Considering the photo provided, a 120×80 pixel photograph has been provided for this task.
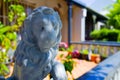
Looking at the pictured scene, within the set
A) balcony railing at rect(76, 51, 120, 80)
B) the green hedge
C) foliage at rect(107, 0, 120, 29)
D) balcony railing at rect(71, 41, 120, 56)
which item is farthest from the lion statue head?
foliage at rect(107, 0, 120, 29)

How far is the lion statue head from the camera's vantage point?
5.68ft

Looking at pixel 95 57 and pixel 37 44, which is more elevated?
pixel 37 44

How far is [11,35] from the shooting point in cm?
320

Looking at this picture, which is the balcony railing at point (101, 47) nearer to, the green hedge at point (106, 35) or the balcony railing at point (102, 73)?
the balcony railing at point (102, 73)

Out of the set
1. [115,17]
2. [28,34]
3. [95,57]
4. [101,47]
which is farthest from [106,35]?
[28,34]

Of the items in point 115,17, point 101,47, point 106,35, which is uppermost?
point 115,17

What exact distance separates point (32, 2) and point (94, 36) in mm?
11460

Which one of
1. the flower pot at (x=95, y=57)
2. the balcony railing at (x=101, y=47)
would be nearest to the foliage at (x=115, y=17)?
the balcony railing at (x=101, y=47)

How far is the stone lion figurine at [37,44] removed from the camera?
5.71ft

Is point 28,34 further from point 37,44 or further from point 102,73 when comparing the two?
point 102,73

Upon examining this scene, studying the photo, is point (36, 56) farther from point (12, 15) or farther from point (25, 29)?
point (12, 15)

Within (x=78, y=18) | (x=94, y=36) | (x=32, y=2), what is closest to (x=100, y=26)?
(x=94, y=36)

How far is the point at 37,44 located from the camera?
1775 millimetres

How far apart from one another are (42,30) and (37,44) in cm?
10
